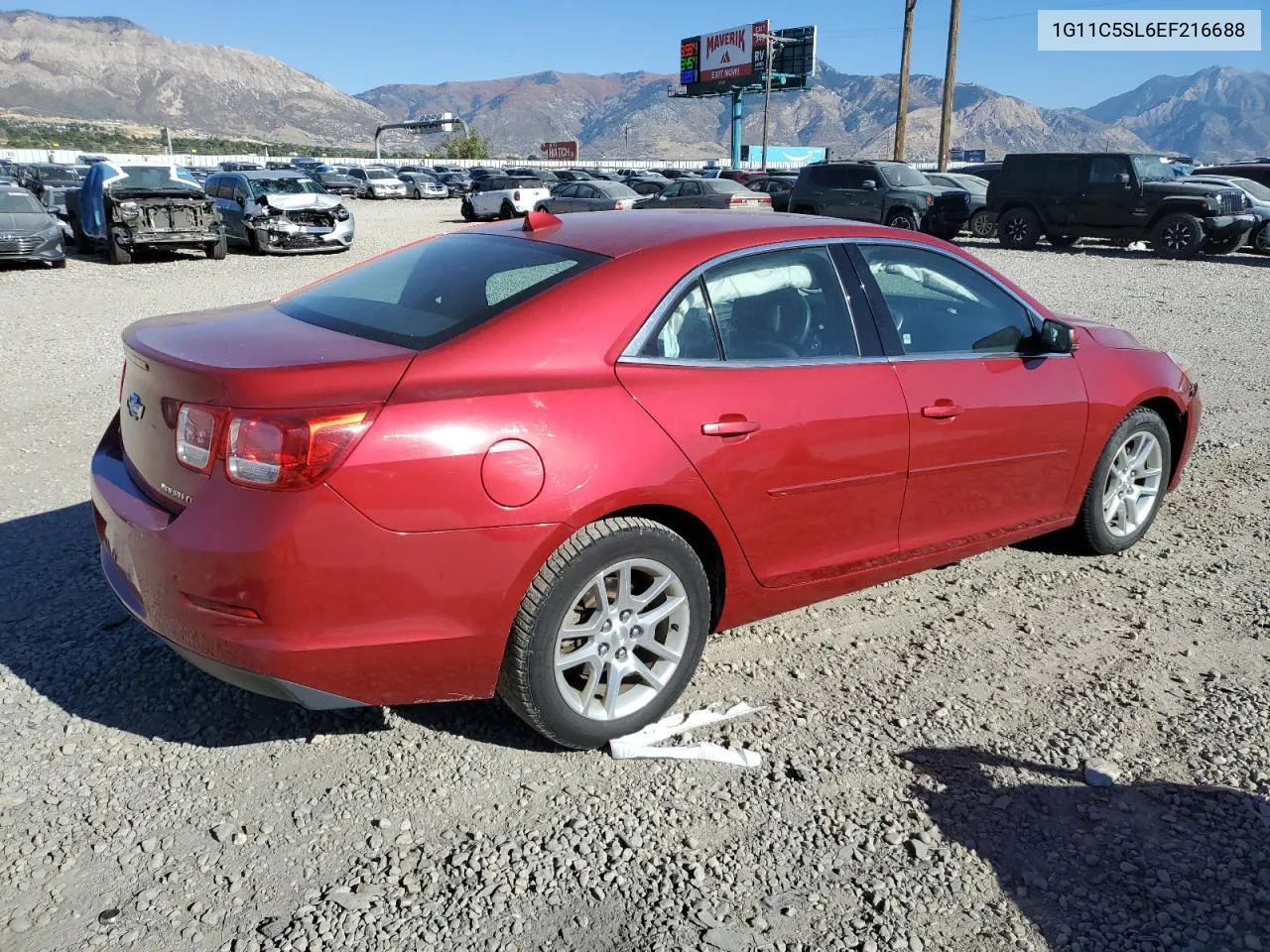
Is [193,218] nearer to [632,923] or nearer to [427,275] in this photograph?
[427,275]

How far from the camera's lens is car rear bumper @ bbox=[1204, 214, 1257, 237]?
1834 centimetres

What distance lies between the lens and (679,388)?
3.13m

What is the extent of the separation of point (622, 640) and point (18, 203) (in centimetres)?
1725

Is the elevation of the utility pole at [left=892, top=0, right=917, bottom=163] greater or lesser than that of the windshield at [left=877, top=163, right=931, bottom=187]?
greater

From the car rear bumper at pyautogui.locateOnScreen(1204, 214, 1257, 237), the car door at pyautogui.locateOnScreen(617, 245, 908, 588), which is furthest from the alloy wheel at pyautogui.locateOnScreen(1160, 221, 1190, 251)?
the car door at pyautogui.locateOnScreen(617, 245, 908, 588)

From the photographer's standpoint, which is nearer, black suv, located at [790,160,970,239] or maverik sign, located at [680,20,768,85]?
black suv, located at [790,160,970,239]

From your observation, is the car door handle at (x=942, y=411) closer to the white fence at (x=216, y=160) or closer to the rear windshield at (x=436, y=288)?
the rear windshield at (x=436, y=288)

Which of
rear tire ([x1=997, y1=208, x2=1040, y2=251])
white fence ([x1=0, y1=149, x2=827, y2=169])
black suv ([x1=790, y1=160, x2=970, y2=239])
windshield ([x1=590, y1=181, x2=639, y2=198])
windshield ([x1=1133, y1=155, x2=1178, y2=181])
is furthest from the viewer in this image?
white fence ([x1=0, y1=149, x2=827, y2=169])

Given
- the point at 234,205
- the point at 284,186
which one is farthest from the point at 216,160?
the point at 234,205

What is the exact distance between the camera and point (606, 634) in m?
A: 3.07

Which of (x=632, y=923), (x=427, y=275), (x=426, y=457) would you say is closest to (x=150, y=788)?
(x=426, y=457)

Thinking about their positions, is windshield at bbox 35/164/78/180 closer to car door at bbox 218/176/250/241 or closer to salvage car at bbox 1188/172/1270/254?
car door at bbox 218/176/250/241

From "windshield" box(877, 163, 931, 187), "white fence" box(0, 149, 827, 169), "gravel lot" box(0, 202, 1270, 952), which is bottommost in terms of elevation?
"gravel lot" box(0, 202, 1270, 952)

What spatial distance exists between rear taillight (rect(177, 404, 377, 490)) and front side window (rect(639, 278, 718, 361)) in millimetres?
955
